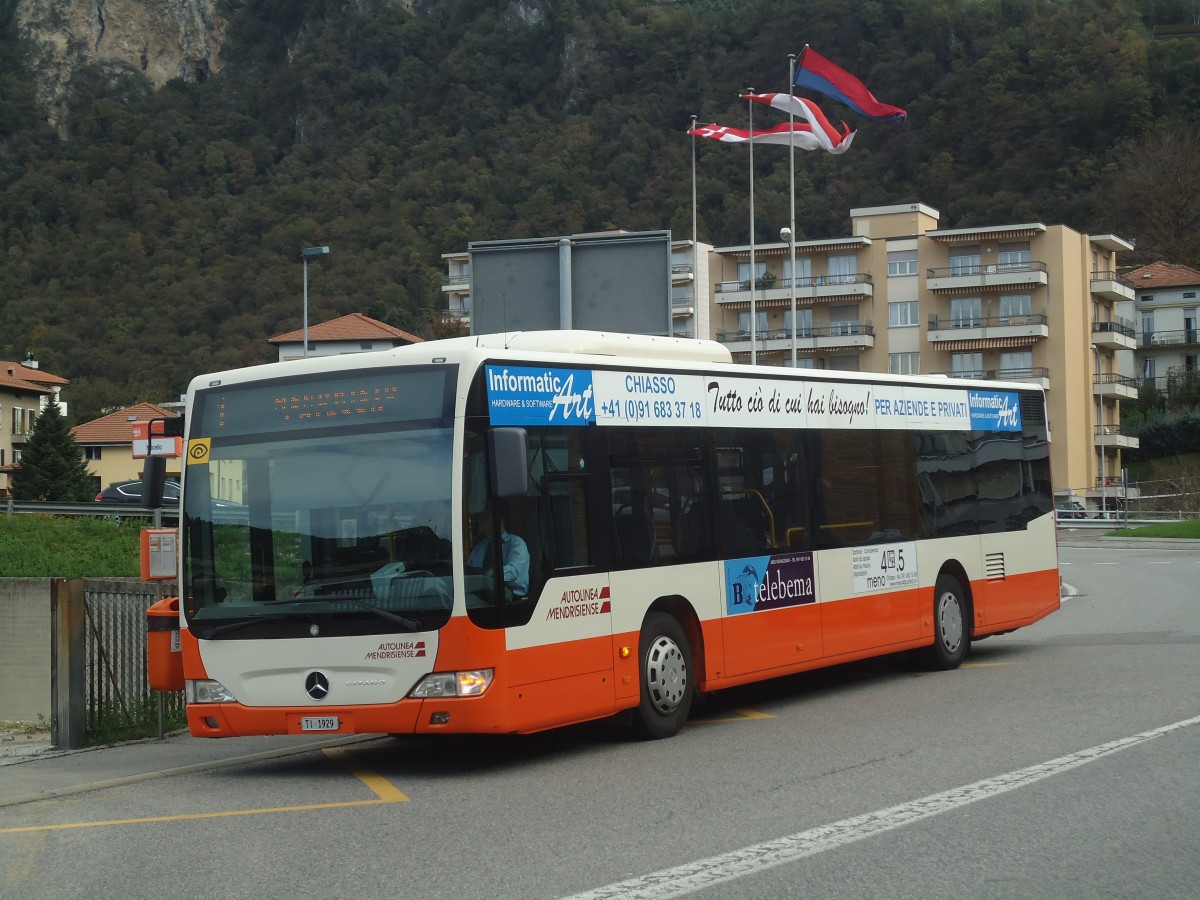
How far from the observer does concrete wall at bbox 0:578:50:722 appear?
29.2m

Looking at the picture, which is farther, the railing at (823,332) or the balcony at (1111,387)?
the railing at (823,332)

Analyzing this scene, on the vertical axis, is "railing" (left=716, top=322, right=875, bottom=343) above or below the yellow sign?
above

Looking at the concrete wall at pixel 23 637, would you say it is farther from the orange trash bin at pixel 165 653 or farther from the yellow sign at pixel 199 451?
the yellow sign at pixel 199 451

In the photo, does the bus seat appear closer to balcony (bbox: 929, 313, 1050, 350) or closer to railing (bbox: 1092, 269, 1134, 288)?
balcony (bbox: 929, 313, 1050, 350)

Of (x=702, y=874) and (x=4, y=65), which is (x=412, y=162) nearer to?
(x=4, y=65)

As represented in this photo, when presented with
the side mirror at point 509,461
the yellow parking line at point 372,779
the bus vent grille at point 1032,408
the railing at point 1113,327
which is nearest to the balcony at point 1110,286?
the railing at point 1113,327

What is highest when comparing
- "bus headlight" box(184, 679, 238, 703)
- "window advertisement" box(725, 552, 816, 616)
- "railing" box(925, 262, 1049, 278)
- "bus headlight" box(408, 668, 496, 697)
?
"railing" box(925, 262, 1049, 278)

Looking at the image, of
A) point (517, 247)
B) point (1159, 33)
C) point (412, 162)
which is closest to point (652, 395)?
point (517, 247)

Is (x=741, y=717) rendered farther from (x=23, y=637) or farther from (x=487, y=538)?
(x=23, y=637)

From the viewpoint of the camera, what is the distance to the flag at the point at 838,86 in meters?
37.2

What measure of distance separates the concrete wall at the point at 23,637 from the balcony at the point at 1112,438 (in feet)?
228

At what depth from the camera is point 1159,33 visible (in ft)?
497

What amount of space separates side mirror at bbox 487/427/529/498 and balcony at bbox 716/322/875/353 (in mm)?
81959

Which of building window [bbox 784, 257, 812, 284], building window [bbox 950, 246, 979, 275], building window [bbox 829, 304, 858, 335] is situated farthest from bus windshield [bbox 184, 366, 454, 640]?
building window [bbox 829, 304, 858, 335]
